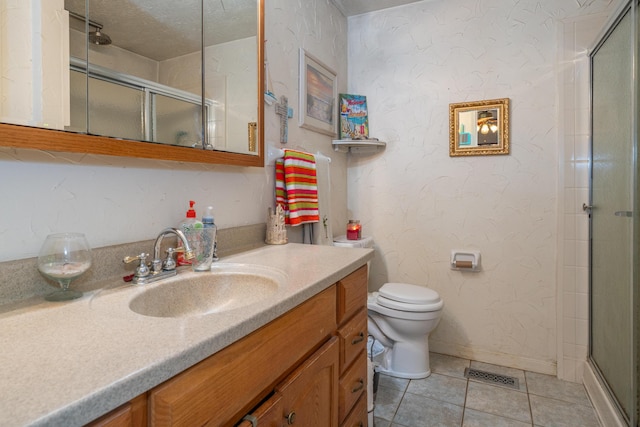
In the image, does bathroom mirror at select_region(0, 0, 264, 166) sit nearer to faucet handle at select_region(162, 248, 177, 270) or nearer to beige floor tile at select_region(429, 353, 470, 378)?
faucet handle at select_region(162, 248, 177, 270)

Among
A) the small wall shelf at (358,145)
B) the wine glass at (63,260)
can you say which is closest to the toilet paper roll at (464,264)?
the small wall shelf at (358,145)

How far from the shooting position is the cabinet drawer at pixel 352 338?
1.14m

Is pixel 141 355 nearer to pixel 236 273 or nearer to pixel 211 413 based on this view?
→ pixel 211 413

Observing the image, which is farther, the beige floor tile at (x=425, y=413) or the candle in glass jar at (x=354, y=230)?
the candle in glass jar at (x=354, y=230)

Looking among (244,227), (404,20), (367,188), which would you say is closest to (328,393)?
(244,227)

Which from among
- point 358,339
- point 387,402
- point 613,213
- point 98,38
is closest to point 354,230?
point 387,402

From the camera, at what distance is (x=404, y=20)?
2389 millimetres

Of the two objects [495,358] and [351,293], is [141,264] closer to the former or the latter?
[351,293]

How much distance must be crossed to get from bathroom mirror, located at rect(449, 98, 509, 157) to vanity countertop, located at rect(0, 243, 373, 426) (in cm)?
176

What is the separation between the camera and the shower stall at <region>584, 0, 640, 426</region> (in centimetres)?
143

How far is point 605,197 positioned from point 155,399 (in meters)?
2.06

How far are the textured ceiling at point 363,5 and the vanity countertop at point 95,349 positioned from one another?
2170mm

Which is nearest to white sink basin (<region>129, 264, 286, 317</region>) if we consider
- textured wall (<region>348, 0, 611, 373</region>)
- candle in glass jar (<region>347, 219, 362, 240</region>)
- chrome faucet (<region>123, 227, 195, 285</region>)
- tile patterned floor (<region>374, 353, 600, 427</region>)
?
chrome faucet (<region>123, 227, 195, 285</region>)

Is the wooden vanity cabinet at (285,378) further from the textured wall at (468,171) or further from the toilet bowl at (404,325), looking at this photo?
the textured wall at (468,171)
